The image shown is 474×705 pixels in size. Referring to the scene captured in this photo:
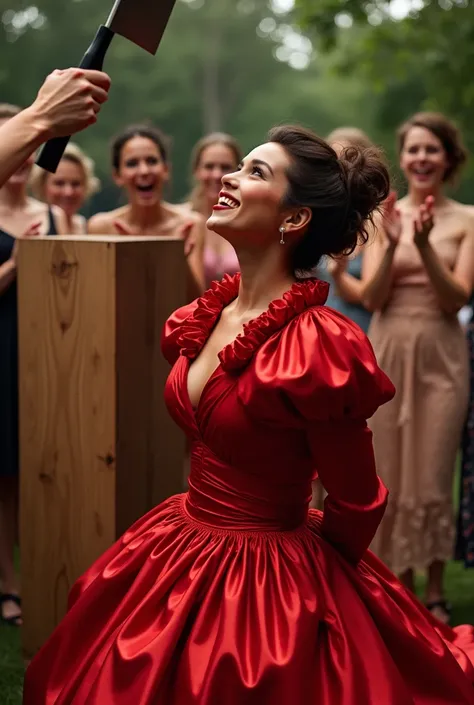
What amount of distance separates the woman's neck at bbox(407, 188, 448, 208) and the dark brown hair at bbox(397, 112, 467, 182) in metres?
0.09

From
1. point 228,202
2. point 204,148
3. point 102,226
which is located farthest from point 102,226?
point 228,202

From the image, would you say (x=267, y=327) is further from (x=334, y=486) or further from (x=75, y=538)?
(x=75, y=538)

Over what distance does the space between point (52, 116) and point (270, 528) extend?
1420mm

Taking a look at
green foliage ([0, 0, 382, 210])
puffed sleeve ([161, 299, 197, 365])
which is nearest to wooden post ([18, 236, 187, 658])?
puffed sleeve ([161, 299, 197, 365])

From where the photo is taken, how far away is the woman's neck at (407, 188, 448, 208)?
5371mm

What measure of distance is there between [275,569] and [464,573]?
135 inches

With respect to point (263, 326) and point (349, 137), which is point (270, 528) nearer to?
point (263, 326)

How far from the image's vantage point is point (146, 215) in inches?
233

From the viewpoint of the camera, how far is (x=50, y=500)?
13.7 feet

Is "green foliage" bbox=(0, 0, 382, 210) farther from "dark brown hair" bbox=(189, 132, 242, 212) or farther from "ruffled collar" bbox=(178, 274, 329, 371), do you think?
"ruffled collar" bbox=(178, 274, 329, 371)

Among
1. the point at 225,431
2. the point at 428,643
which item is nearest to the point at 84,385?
the point at 225,431

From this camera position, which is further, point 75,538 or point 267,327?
point 75,538

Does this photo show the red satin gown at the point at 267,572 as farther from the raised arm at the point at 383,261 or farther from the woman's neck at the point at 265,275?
the raised arm at the point at 383,261

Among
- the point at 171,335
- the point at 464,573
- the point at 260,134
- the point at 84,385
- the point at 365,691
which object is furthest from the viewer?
the point at 260,134
